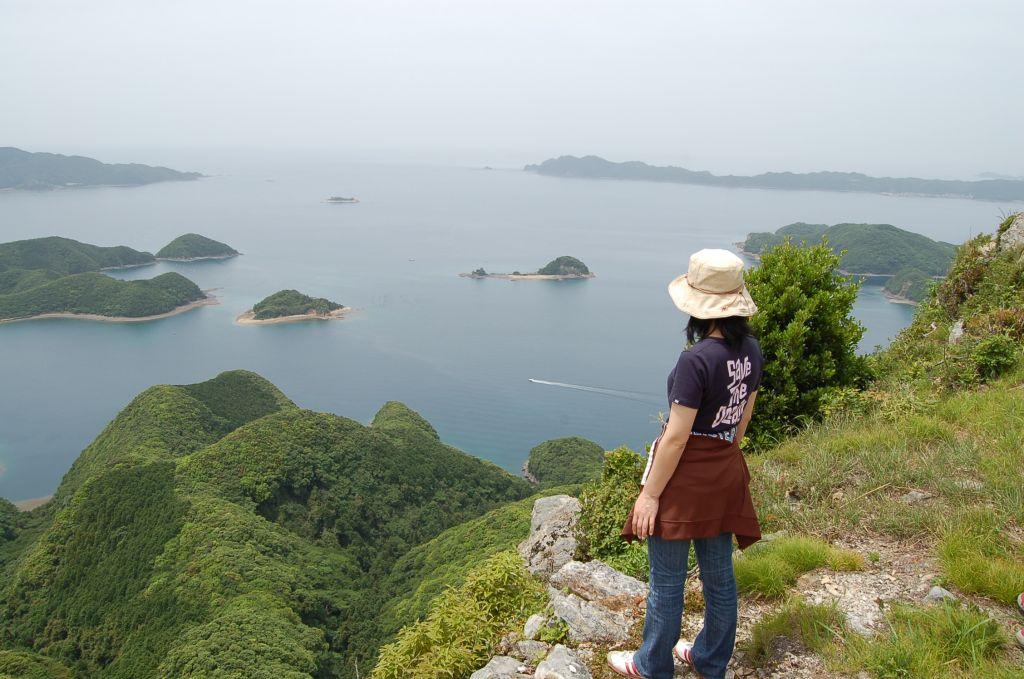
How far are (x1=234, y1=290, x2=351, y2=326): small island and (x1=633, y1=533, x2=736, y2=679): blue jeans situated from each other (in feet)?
275

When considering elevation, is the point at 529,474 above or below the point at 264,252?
below

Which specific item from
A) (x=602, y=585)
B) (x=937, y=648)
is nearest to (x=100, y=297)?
(x=602, y=585)

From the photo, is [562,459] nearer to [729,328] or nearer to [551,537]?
[551,537]

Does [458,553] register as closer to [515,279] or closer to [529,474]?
[529,474]

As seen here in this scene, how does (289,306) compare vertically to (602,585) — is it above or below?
below

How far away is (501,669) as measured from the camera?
10.4 ft

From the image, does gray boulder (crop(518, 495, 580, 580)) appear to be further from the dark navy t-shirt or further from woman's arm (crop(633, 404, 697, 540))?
the dark navy t-shirt

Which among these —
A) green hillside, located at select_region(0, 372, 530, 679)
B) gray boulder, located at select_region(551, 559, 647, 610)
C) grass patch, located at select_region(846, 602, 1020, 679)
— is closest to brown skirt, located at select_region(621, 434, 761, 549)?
grass patch, located at select_region(846, 602, 1020, 679)

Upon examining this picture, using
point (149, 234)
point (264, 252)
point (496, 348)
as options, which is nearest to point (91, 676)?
point (496, 348)

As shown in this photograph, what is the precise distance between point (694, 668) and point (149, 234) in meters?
160

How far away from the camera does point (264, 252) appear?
120 m

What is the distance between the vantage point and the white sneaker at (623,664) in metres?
2.74

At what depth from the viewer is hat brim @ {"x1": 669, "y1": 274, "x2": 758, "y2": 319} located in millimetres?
2279

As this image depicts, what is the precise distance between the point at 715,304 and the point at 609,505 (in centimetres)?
294
